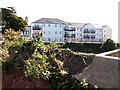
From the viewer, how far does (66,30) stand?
172 ft

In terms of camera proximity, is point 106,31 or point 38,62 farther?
point 106,31

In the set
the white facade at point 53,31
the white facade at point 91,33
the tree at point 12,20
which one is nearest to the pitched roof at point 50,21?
the white facade at point 53,31

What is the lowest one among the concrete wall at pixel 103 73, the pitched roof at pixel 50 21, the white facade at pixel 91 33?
the concrete wall at pixel 103 73

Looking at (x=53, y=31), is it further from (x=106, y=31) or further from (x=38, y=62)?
(x=38, y=62)

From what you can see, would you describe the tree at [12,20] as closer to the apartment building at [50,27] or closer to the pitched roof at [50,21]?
the apartment building at [50,27]

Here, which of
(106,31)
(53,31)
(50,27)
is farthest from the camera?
(106,31)

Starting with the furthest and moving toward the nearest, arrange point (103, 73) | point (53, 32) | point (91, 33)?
point (91, 33) → point (53, 32) → point (103, 73)

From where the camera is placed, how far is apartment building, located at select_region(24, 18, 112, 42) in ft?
165

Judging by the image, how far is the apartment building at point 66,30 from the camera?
5028cm

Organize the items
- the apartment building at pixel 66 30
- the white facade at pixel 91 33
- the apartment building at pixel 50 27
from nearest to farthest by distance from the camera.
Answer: the apartment building at pixel 50 27, the apartment building at pixel 66 30, the white facade at pixel 91 33

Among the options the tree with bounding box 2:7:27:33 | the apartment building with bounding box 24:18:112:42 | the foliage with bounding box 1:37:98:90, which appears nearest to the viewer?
the foliage with bounding box 1:37:98:90

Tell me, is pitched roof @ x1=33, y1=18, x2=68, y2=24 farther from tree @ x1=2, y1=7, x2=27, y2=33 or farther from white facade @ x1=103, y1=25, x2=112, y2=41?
tree @ x1=2, y1=7, x2=27, y2=33

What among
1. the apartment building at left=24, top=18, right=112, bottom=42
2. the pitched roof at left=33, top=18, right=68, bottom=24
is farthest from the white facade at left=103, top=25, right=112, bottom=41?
the pitched roof at left=33, top=18, right=68, bottom=24

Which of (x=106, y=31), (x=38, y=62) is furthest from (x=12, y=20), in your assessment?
(x=106, y=31)
